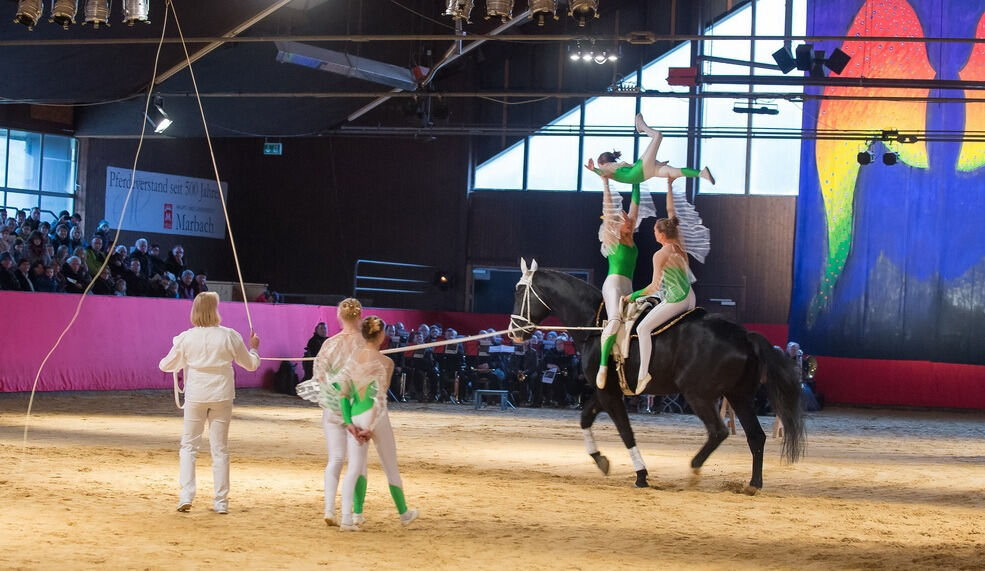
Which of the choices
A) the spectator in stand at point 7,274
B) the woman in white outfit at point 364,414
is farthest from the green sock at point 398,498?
the spectator in stand at point 7,274

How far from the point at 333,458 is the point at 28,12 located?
838cm

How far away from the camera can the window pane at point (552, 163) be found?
2994cm

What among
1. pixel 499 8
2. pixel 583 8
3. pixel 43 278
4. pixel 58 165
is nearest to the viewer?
pixel 583 8

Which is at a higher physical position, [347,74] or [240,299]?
[347,74]

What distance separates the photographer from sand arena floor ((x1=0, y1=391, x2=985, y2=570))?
6.28 metres

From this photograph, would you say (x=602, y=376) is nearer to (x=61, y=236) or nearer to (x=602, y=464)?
(x=602, y=464)

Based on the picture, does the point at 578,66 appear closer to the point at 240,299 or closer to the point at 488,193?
the point at 488,193

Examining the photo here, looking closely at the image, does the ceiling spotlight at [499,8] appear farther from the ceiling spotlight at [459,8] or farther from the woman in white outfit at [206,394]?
the woman in white outfit at [206,394]

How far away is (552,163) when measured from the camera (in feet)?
98.8

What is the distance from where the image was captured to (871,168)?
1081 inches

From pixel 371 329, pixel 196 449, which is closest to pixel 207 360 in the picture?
pixel 196 449

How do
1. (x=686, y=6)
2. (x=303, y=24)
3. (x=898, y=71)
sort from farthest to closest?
(x=686, y=6)
(x=898, y=71)
(x=303, y=24)

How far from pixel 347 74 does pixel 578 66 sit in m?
11.9

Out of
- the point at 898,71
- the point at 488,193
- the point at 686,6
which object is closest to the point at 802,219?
the point at 898,71
